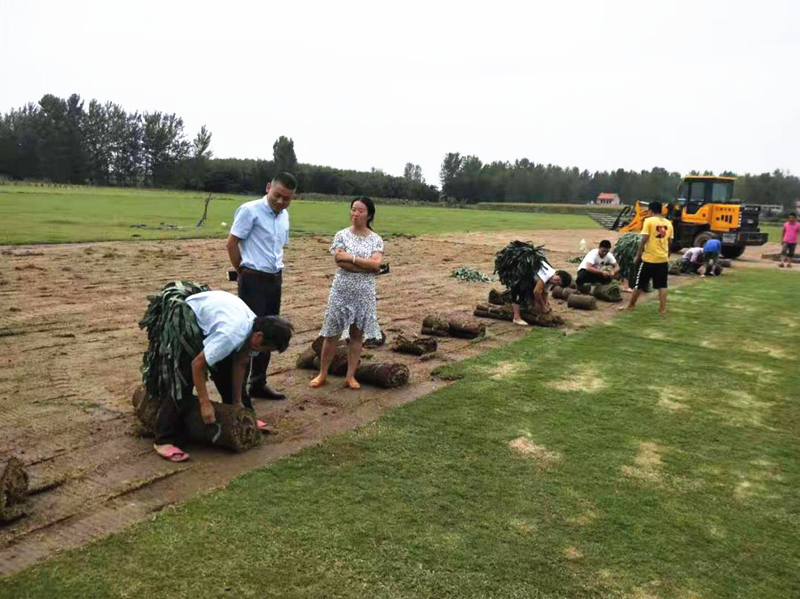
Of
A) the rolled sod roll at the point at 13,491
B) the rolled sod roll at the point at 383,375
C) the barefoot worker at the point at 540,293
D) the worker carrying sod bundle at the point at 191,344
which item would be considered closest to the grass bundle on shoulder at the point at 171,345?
the worker carrying sod bundle at the point at 191,344

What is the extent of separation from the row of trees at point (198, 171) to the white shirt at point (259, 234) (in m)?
76.0

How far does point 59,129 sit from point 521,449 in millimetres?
94676

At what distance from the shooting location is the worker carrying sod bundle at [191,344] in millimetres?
4297

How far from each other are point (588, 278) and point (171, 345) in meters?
9.68

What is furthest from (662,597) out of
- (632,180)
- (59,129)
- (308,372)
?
(632,180)

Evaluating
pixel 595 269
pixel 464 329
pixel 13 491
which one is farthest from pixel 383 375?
pixel 595 269

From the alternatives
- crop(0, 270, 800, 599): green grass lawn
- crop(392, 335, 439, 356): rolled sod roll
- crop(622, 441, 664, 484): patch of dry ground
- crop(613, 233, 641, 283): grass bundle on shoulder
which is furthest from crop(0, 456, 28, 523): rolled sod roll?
crop(613, 233, 641, 283): grass bundle on shoulder

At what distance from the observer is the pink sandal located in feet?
14.7

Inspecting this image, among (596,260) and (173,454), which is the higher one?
(596,260)

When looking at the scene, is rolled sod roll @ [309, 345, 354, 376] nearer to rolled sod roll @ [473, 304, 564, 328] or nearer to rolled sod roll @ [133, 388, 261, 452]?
rolled sod roll @ [133, 388, 261, 452]

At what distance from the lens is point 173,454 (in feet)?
14.8

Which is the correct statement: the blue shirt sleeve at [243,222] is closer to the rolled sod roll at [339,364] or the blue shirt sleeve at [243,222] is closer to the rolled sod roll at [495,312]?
the rolled sod roll at [339,364]

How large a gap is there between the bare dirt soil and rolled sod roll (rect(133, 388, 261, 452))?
82 mm

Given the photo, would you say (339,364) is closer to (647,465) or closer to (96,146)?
(647,465)
